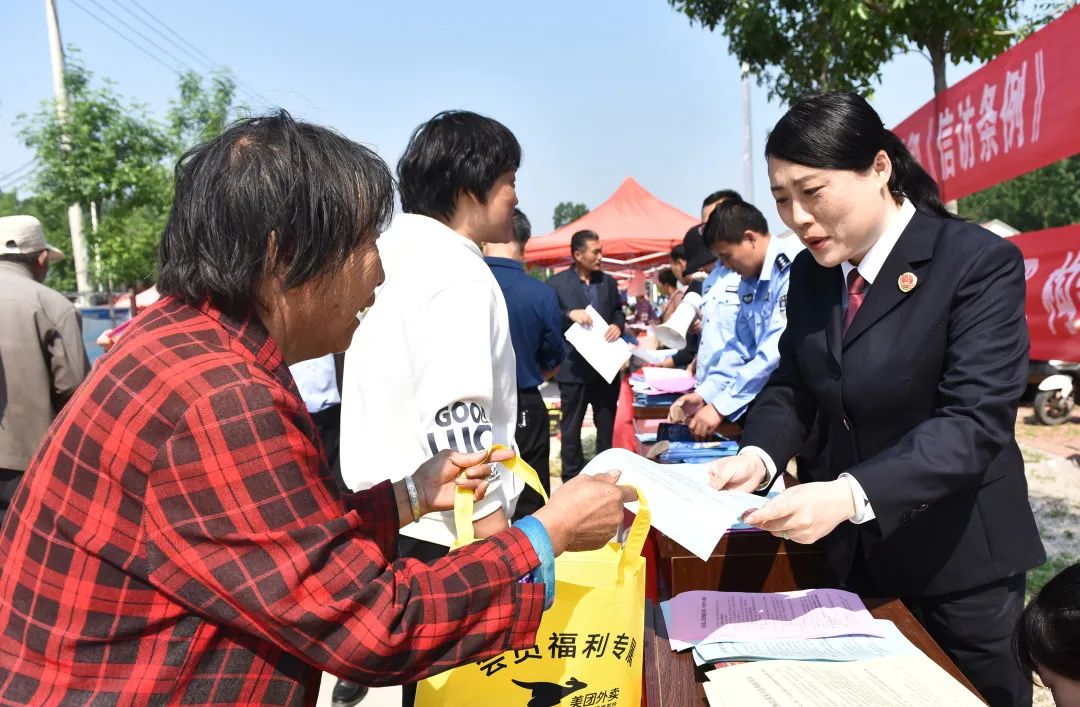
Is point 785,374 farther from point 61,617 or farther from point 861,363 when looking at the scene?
point 61,617

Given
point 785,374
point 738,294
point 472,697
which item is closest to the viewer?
point 472,697

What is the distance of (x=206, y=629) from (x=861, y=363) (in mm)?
1186

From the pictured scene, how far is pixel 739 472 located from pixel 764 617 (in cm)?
34

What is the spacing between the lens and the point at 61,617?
862 mm

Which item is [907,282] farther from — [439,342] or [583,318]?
[583,318]

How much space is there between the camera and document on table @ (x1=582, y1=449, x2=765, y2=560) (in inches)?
45.1

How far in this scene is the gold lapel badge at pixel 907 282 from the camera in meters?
1.40

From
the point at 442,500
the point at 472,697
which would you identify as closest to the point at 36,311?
the point at 442,500

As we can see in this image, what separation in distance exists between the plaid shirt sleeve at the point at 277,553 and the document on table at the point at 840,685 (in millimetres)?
471

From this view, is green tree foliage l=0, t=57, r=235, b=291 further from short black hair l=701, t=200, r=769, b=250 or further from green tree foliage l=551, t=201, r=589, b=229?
green tree foliage l=551, t=201, r=589, b=229

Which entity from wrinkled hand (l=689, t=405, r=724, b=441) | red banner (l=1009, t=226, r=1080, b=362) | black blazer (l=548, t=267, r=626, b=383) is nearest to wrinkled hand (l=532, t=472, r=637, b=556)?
wrinkled hand (l=689, t=405, r=724, b=441)

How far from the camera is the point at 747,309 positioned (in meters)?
3.52

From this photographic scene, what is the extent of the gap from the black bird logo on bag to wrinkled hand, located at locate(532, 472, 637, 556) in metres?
0.25

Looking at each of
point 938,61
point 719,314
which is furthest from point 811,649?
point 938,61
